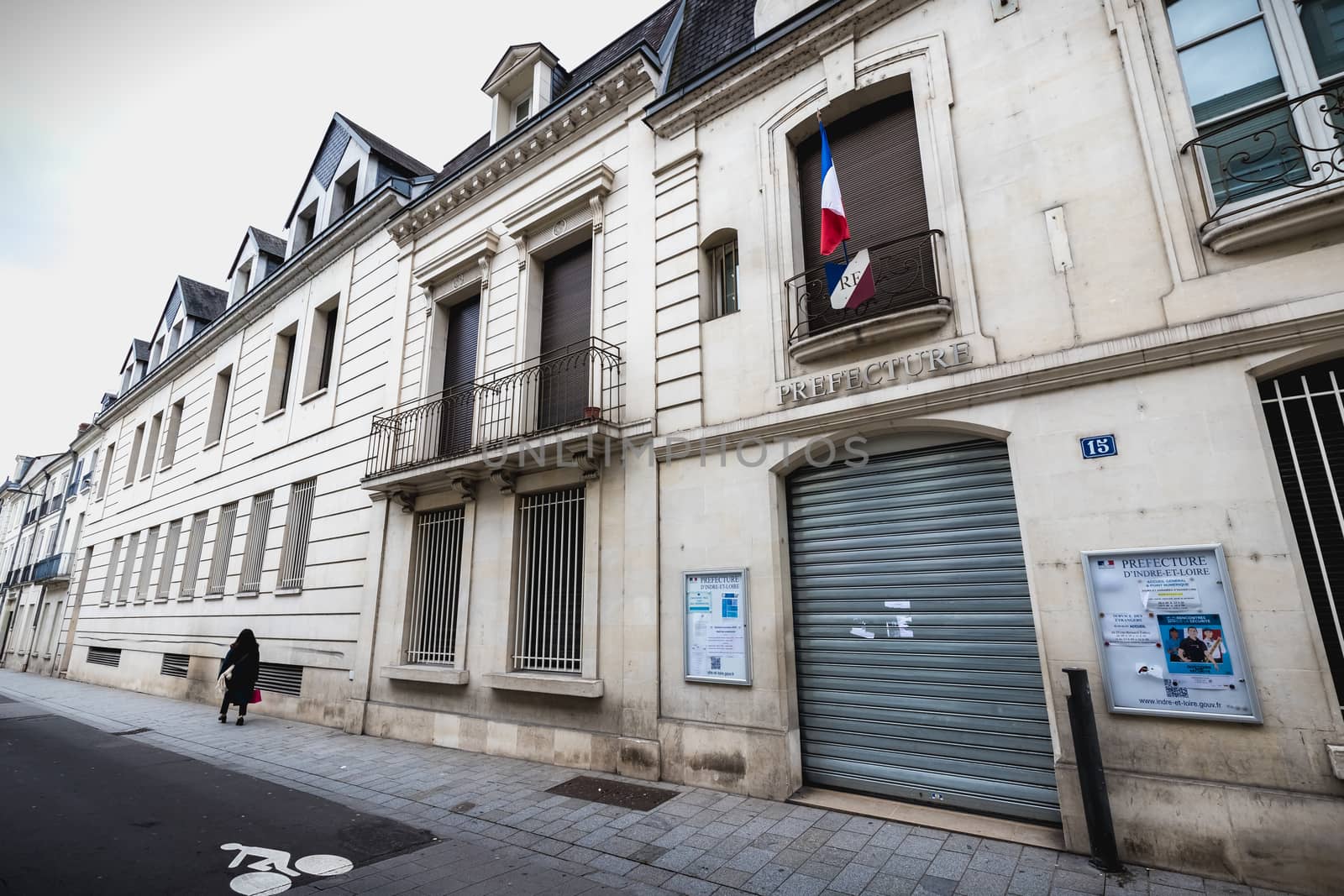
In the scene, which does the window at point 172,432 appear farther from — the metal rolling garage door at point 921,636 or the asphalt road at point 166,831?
the metal rolling garage door at point 921,636

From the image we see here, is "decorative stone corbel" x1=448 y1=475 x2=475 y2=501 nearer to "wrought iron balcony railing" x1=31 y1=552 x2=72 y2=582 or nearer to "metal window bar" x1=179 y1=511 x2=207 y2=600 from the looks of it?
"metal window bar" x1=179 y1=511 x2=207 y2=600

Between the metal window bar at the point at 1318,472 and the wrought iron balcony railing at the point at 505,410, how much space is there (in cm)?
633

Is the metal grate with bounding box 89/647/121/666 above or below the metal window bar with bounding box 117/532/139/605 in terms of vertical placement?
below

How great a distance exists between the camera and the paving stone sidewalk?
13.5ft

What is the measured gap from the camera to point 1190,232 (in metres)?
4.95

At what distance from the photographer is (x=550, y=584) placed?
853 centimetres

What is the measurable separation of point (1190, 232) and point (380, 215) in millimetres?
13241

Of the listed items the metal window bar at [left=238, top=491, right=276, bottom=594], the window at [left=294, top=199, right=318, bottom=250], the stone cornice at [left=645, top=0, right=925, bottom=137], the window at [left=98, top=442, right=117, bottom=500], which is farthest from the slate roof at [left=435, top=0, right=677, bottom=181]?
the window at [left=98, top=442, right=117, bottom=500]

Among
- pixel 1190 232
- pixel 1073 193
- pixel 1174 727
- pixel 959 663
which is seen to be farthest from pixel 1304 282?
pixel 959 663

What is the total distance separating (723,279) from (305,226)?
1333 cm

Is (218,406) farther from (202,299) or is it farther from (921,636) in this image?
(921,636)

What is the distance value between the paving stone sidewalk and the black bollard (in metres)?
0.14

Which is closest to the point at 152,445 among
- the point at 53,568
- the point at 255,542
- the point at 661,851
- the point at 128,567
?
the point at 128,567

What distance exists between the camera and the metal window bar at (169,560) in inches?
667
